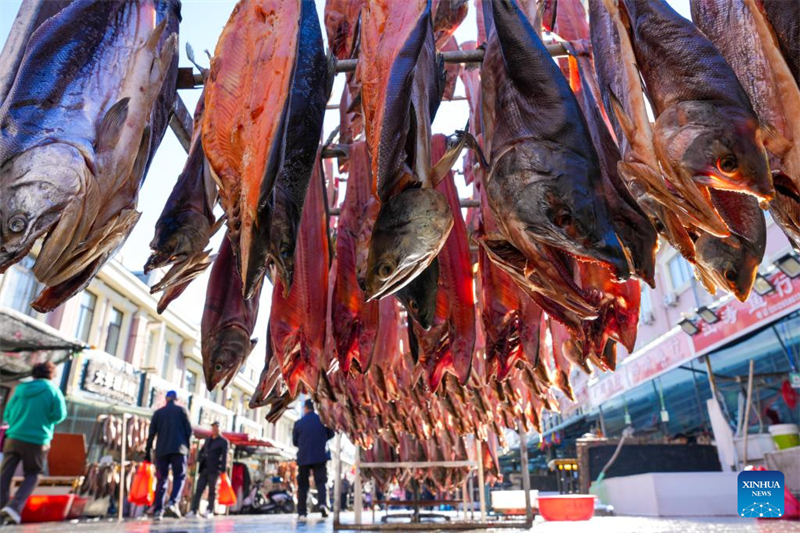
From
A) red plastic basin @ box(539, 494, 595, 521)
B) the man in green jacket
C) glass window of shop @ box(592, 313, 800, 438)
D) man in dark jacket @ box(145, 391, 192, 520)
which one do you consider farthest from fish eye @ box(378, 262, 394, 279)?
glass window of shop @ box(592, 313, 800, 438)

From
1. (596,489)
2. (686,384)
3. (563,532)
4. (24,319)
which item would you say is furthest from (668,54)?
(686,384)

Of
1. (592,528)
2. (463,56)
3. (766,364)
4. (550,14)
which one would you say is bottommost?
(592,528)

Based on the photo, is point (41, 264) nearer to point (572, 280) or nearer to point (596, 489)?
point (572, 280)

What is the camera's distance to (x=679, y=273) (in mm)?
16578

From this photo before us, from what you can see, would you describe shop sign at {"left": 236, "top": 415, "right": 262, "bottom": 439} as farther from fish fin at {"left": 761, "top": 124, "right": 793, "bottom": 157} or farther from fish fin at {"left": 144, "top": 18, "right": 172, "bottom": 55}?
fish fin at {"left": 761, "top": 124, "right": 793, "bottom": 157}

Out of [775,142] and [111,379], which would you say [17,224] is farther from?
[111,379]

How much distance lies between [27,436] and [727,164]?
768cm

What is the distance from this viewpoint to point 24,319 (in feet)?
27.2

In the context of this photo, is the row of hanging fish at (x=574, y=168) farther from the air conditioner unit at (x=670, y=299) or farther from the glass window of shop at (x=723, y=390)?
the air conditioner unit at (x=670, y=299)

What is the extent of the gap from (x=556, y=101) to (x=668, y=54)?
13.4 inches

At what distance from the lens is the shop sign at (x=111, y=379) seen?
1400 cm

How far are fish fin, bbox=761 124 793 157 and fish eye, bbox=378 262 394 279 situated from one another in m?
1.11

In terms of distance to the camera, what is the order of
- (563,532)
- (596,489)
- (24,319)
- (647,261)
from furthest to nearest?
(596,489), (24,319), (563,532), (647,261)

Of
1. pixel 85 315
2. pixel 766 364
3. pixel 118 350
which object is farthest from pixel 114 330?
Result: pixel 766 364
